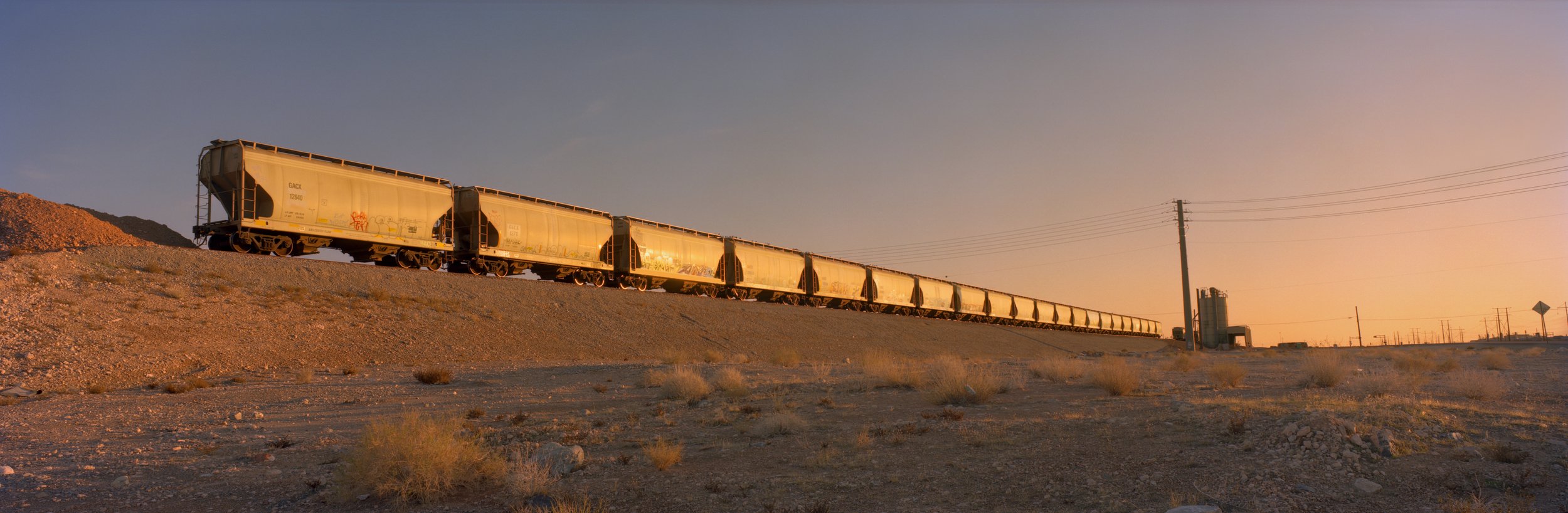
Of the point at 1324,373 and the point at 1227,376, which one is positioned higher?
the point at 1324,373

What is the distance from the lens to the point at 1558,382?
50.8ft

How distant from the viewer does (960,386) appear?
12836mm

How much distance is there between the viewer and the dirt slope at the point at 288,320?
14.9 metres

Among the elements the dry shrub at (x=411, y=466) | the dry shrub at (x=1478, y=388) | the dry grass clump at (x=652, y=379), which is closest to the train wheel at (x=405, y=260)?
the dry grass clump at (x=652, y=379)

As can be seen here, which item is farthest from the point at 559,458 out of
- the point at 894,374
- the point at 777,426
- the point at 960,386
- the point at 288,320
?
the point at 288,320

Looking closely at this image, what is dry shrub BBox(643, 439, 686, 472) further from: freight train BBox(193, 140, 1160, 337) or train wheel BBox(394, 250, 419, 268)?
train wheel BBox(394, 250, 419, 268)

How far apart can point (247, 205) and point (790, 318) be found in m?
21.5

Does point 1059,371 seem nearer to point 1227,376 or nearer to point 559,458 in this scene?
point 1227,376

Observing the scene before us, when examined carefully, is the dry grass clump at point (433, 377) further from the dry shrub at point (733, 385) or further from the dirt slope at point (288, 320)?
the dry shrub at point (733, 385)

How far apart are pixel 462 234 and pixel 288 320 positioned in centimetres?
1019

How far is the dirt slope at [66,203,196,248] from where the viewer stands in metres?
23.6

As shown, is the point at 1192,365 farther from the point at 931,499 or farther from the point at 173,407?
the point at 173,407

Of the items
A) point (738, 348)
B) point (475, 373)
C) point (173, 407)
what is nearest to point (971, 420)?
point (475, 373)

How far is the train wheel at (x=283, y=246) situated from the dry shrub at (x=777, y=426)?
19.4m
